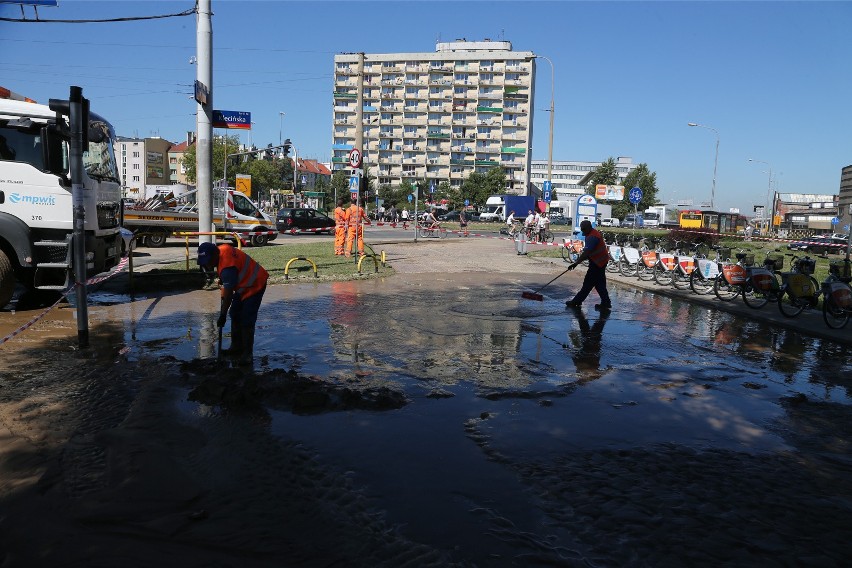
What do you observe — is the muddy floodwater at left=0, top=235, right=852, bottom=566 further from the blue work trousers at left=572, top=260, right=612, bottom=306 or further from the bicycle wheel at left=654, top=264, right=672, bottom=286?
the bicycle wheel at left=654, top=264, right=672, bottom=286

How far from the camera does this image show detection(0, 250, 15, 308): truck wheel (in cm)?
952

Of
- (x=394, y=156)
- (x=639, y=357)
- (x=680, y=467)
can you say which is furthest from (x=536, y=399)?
(x=394, y=156)

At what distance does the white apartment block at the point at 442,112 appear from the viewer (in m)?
109

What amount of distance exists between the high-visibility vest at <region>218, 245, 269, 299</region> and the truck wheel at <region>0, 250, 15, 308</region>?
183 inches

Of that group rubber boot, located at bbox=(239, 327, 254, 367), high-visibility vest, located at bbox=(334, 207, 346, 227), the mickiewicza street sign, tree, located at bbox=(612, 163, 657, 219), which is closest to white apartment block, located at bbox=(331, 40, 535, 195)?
tree, located at bbox=(612, 163, 657, 219)

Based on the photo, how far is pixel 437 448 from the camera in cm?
501

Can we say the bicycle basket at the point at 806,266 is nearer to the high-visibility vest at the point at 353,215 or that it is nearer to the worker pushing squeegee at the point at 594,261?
the worker pushing squeegee at the point at 594,261

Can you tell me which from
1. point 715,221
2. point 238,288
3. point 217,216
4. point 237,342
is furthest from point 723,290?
point 715,221

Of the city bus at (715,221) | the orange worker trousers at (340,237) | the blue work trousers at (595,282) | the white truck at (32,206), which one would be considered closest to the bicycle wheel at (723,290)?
the blue work trousers at (595,282)

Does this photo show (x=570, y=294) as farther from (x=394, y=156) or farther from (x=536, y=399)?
(x=394, y=156)

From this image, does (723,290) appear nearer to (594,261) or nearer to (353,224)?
(594,261)

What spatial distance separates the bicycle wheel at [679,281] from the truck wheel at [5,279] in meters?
14.2

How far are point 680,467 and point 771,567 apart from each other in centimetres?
135

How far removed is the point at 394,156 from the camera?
11481 cm
